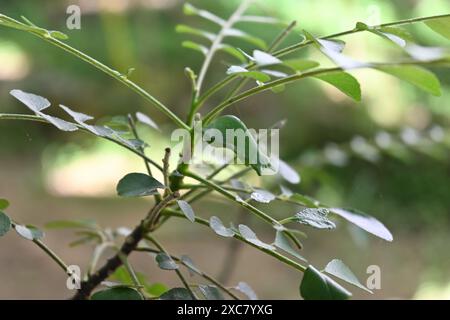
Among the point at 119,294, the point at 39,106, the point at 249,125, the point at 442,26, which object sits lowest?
the point at 119,294

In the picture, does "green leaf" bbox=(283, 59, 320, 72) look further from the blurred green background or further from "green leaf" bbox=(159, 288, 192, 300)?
the blurred green background

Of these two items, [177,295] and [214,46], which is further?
[214,46]

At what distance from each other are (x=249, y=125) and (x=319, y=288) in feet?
8.06

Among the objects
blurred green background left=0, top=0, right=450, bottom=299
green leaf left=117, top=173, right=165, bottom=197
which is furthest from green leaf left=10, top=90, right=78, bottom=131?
blurred green background left=0, top=0, right=450, bottom=299

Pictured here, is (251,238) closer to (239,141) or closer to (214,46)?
(239,141)

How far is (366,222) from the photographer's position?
0.44 metres

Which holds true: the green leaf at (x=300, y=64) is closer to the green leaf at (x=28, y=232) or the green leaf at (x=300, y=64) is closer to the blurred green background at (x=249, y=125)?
the green leaf at (x=28, y=232)

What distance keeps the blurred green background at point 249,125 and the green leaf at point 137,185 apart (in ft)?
3.47

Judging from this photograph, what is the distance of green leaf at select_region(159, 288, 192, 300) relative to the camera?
406 millimetres

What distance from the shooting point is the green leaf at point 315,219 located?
1.24 ft

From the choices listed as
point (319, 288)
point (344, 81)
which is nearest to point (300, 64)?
point (344, 81)

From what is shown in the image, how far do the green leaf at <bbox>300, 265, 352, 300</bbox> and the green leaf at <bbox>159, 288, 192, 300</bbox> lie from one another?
10 centimetres
